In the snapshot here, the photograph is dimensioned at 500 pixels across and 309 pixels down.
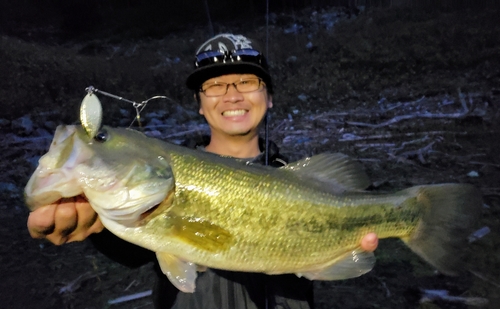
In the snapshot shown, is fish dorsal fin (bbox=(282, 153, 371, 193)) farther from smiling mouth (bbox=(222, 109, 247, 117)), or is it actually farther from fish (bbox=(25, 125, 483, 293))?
smiling mouth (bbox=(222, 109, 247, 117))

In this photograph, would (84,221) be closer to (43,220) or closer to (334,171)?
(43,220)

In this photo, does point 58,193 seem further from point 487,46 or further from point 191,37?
point 487,46

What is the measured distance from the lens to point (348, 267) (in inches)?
75.3

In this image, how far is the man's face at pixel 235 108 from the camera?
2.50 meters

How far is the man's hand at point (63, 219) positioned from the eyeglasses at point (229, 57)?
4.25ft

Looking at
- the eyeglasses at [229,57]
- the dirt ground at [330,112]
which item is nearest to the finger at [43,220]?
the eyeglasses at [229,57]

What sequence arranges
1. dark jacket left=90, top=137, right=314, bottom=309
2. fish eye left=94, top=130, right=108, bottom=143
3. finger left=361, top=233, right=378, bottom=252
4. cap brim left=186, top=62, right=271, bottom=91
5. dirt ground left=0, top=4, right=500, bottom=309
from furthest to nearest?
dirt ground left=0, top=4, right=500, bottom=309 → cap brim left=186, top=62, right=271, bottom=91 → dark jacket left=90, top=137, right=314, bottom=309 → finger left=361, top=233, right=378, bottom=252 → fish eye left=94, top=130, right=108, bottom=143

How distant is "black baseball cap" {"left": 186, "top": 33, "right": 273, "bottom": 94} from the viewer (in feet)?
8.15

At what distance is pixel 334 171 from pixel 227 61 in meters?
1.08

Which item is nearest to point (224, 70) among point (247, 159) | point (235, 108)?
point (235, 108)

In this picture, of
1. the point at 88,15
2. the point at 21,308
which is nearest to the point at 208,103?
the point at 21,308

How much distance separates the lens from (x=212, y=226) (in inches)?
63.7

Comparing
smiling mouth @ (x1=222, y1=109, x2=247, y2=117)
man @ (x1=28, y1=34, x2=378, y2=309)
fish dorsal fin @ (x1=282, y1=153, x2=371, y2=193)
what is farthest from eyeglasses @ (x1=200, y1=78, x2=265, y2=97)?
fish dorsal fin @ (x1=282, y1=153, x2=371, y2=193)

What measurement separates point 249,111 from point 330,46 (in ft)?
29.6
